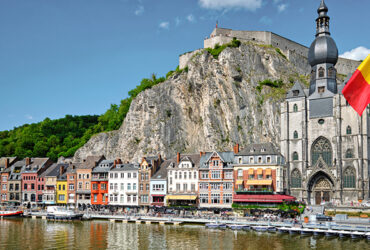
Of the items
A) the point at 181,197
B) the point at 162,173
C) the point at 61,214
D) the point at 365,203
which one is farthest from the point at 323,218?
the point at 61,214

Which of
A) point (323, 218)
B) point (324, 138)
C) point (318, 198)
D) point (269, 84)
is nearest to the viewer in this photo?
point (323, 218)

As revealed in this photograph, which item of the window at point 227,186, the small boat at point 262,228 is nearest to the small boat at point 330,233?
the small boat at point 262,228

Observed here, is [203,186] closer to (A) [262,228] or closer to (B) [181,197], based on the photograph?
(B) [181,197]

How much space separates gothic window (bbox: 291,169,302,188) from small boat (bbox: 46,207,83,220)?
110ft

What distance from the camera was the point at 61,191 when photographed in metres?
75.9

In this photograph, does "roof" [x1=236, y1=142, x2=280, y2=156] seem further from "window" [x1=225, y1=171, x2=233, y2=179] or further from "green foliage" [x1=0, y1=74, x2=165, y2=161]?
"green foliage" [x1=0, y1=74, x2=165, y2=161]

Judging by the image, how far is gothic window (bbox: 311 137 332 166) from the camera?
215ft

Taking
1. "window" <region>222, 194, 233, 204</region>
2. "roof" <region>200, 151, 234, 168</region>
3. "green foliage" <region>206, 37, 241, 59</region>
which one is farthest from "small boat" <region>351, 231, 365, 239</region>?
"green foliage" <region>206, 37, 241, 59</region>

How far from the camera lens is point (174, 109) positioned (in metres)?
92.9

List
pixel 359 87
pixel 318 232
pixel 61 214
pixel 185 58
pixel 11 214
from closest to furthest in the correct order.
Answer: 1. pixel 359 87
2. pixel 318 232
3. pixel 61 214
4. pixel 11 214
5. pixel 185 58

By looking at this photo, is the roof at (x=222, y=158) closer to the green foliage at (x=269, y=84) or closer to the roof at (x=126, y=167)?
the roof at (x=126, y=167)

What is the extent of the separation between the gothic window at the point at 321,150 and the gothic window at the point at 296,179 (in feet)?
9.65

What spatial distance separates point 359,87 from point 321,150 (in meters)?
A: 55.1

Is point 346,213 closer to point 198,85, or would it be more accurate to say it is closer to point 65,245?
point 65,245
